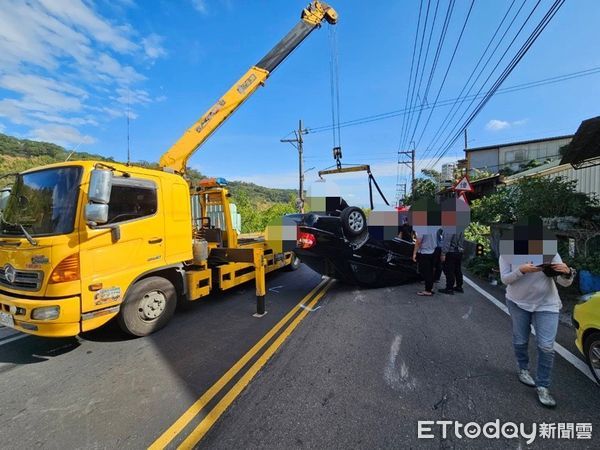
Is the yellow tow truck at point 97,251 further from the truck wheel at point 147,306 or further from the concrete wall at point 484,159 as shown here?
the concrete wall at point 484,159

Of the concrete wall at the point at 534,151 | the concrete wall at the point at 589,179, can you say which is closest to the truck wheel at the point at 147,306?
the concrete wall at the point at 589,179

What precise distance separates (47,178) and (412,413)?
4783 millimetres

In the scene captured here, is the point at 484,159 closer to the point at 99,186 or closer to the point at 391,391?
the point at 391,391

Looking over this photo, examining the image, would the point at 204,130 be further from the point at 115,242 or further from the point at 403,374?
→ the point at 403,374

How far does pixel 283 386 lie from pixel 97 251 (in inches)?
104

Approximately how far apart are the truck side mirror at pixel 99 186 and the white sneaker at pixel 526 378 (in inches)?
185

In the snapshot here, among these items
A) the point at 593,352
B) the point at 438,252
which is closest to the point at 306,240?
the point at 438,252

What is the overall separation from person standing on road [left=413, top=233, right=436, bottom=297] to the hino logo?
6.47 metres

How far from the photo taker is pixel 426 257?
6492 millimetres

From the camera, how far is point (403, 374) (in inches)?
132

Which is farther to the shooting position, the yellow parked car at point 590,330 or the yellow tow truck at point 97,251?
the yellow tow truck at point 97,251

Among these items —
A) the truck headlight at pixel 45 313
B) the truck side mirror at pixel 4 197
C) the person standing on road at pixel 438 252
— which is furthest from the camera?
the person standing on road at pixel 438 252

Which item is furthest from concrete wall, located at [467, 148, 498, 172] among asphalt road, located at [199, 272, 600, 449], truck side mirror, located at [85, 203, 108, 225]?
truck side mirror, located at [85, 203, 108, 225]

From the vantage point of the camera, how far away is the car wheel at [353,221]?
6.22 metres
